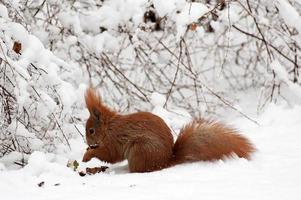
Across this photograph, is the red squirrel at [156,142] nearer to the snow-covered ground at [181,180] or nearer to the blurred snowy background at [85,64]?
the snow-covered ground at [181,180]

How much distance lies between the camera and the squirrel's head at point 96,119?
14.5 feet

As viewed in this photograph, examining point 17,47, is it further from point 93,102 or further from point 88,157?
point 88,157

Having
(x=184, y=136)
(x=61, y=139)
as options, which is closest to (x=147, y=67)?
(x=61, y=139)

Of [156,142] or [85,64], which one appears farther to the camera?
[85,64]

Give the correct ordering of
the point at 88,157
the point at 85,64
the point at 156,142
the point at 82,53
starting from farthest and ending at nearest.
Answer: the point at 85,64 < the point at 82,53 < the point at 88,157 < the point at 156,142

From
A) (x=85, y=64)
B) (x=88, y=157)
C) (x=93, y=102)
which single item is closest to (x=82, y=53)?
(x=85, y=64)

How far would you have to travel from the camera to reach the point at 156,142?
410cm

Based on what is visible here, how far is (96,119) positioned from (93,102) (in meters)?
0.15

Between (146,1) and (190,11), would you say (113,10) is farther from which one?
(190,11)

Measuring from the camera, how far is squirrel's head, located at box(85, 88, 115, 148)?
14.5 ft

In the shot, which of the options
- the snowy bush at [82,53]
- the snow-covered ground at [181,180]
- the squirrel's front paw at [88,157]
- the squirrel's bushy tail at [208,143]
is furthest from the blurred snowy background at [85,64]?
the squirrel's bushy tail at [208,143]

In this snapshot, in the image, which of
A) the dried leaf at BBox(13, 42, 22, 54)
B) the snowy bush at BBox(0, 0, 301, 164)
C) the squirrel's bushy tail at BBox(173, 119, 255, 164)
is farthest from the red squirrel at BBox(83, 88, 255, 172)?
the dried leaf at BBox(13, 42, 22, 54)

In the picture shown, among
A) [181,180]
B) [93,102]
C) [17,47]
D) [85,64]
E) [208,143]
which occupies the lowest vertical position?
[181,180]

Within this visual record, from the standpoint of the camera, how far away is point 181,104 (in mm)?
7254
